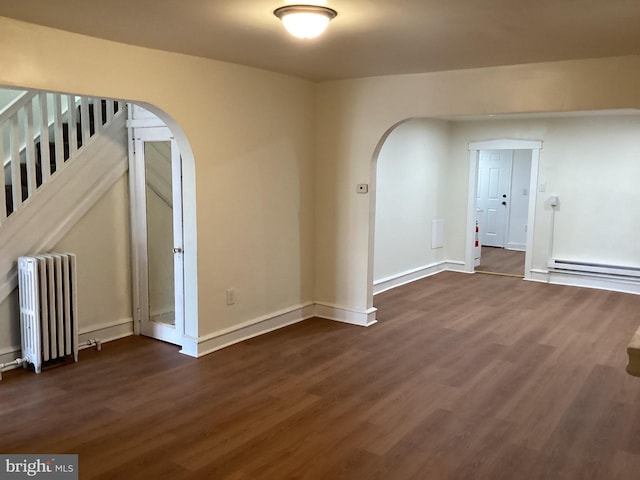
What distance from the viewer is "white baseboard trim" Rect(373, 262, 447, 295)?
6.95 metres

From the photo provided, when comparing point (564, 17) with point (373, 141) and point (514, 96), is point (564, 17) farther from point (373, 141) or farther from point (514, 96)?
point (373, 141)

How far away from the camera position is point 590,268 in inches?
289

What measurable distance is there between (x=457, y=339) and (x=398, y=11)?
321 centimetres

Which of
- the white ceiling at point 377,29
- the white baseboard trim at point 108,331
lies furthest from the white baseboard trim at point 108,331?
Answer: the white ceiling at point 377,29

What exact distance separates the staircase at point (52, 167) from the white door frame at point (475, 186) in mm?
5314

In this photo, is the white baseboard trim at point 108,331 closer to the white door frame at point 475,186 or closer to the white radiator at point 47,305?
the white radiator at point 47,305

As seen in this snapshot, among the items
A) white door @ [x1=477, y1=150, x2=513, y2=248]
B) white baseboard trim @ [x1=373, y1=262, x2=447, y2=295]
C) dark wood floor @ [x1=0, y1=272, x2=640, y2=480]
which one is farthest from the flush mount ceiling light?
white door @ [x1=477, y1=150, x2=513, y2=248]

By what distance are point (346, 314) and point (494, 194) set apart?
6.38 meters

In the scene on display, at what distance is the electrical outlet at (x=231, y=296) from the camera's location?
4.70 meters

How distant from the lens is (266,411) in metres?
3.49

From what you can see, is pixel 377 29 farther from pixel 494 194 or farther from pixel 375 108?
pixel 494 194

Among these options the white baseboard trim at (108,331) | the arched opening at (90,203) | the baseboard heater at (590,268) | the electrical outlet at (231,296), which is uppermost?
the arched opening at (90,203)

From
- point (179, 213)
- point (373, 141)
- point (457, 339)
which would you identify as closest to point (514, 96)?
point (373, 141)

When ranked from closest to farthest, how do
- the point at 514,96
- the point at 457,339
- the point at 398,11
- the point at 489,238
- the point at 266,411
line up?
1. the point at 398,11
2. the point at 266,411
3. the point at 514,96
4. the point at 457,339
5. the point at 489,238
